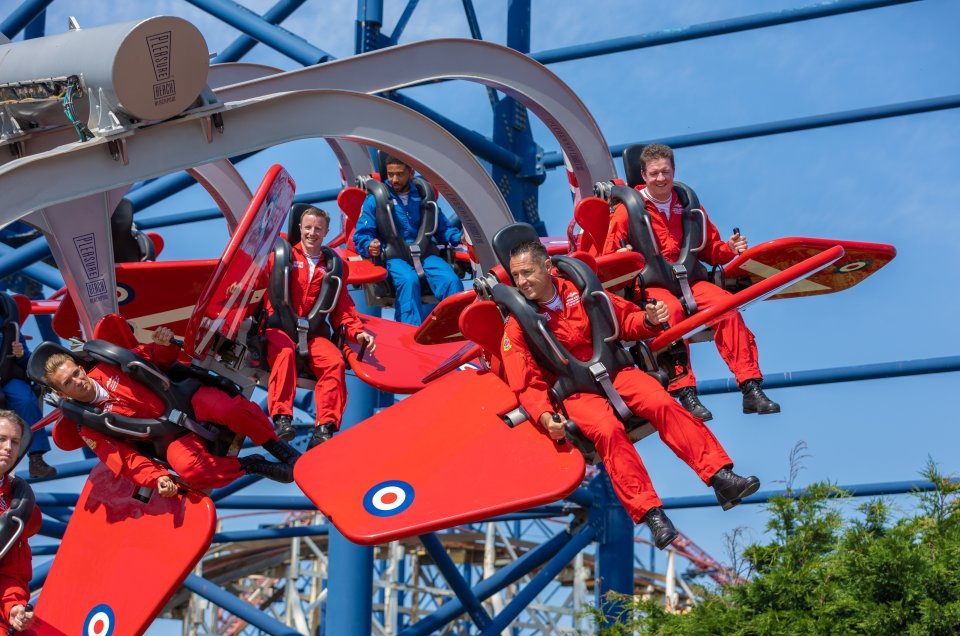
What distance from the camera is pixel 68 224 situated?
7.50 metres

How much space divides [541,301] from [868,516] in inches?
75.7

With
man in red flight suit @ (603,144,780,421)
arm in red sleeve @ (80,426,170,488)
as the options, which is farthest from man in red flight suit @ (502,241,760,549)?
arm in red sleeve @ (80,426,170,488)

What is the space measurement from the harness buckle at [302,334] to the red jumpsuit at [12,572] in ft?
5.96

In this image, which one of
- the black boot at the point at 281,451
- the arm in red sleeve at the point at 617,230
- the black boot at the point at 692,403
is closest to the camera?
the black boot at the point at 692,403

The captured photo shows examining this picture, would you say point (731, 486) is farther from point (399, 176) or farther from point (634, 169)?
point (399, 176)

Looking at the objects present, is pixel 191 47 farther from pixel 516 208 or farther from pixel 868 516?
pixel 516 208

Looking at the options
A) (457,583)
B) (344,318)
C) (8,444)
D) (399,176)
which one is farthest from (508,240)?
(457,583)

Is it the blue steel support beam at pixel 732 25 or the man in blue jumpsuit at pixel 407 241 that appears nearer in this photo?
the man in blue jumpsuit at pixel 407 241

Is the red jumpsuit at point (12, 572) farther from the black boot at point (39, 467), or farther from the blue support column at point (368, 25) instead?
the blue support column at point (368, 25)

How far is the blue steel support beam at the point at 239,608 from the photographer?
42.8ft

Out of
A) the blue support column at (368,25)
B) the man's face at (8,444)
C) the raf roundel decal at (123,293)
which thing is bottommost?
the man's face at (8,444)

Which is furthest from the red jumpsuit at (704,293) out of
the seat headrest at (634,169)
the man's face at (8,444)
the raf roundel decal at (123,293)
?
the man's face at (8,444)

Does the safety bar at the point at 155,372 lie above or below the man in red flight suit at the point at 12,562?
above

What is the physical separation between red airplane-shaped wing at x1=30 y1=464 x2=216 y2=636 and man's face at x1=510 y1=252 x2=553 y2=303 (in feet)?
6.30
